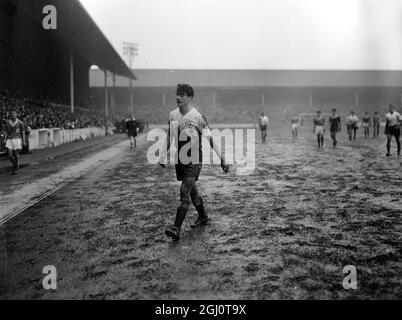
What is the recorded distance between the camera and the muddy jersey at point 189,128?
4.91 meters

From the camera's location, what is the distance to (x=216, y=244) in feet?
15.1

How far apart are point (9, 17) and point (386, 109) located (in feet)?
155

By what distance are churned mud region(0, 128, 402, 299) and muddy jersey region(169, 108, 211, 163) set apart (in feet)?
3.79

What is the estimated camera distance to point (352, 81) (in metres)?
59.6

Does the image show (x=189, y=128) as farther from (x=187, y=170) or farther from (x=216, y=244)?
(x=216, y=244)

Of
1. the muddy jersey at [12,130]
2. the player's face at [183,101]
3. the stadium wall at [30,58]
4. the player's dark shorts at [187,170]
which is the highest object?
the stadium wall at [30,58]

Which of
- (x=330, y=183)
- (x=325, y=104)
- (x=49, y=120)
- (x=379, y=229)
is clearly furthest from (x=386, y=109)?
(x=379, y=229)

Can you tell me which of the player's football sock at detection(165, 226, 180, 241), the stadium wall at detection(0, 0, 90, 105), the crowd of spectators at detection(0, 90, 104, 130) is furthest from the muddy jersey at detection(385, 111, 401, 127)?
the stadium wall at detection(0, 0, 90, 105)

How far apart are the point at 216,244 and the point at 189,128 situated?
144 cm

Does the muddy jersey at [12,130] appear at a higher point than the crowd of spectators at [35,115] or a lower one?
lower

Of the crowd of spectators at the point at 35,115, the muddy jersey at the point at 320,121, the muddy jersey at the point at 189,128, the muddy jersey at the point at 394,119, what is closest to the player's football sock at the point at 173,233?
the muddy jersey at the point at 189,128

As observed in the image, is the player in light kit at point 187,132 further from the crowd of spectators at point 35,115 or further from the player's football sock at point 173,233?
the crowd of spectators at point 35,115

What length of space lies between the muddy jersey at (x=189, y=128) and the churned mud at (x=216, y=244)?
3.79 feet
